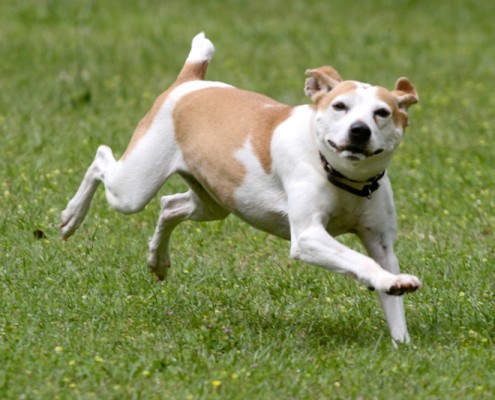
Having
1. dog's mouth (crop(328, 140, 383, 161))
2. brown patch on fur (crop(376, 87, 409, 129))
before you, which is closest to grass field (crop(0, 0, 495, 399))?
dog's mouth (crop(328, 140, 383, 161))

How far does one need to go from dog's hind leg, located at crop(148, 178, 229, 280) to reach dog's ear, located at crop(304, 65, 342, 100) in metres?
1.22

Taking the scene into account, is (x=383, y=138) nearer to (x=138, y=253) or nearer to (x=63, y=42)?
(x=138, y=253)

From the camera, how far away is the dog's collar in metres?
5.84

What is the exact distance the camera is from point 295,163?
5.95m

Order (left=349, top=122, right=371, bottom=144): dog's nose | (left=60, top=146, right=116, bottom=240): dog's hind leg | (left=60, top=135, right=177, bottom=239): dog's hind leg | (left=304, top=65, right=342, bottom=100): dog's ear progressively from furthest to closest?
(left=60, top=146, right=116, bottom=240): dog's hind leg, (left=60, top=135, right=177, bottom=239): dog's hind leg, (left=304, top=65, right=342, bottom=100): dog's ear, (left=349, top=122, right=371, bottom=144): dog's nose

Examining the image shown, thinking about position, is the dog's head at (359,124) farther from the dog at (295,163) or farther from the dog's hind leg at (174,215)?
the dog's hind leg at (174,215)

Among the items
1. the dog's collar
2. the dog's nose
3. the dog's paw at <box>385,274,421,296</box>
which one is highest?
the dog's nose

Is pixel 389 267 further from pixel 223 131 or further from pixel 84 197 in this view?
pixel 84 197

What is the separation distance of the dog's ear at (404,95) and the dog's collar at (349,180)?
343mm

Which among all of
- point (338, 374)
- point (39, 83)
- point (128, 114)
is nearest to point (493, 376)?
point (338, 374)

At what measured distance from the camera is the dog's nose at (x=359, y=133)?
5.52 meters

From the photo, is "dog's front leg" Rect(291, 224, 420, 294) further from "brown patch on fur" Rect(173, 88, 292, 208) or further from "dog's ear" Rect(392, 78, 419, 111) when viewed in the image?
"dog's ear" Rect(392, 78, 419, 111)

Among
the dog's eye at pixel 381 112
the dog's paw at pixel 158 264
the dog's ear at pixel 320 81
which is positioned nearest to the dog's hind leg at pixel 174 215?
the dog's paw at pixel 158 264

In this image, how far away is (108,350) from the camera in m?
5.73
